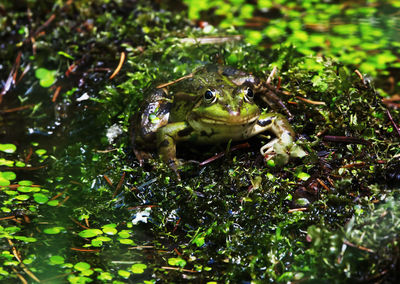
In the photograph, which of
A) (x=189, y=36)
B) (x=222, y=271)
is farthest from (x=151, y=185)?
(x=189, y=36)

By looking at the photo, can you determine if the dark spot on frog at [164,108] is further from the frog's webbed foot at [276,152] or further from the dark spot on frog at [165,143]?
the frog's webbed foot at [276,152]

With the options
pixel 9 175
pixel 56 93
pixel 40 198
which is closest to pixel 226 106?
pixel 40 198

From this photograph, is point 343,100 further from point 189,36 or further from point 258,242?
point 189,36

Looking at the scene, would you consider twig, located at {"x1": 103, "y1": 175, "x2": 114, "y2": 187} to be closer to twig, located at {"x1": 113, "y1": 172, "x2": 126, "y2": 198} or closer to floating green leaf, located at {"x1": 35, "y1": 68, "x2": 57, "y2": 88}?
twig, located at {"x1": 113, "y1": 172, "x2": 126, "y2": 198}

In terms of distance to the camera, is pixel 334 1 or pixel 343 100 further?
pixel 334 1

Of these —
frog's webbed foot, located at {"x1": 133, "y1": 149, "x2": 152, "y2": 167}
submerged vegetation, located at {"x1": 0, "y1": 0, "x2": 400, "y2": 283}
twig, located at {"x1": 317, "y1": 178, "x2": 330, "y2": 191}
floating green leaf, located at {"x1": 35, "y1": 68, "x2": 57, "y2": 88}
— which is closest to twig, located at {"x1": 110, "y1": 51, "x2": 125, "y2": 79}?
submerged vegetation, located at {"x1": 0, "y1": 0, "x2": 400, "y2": 283}

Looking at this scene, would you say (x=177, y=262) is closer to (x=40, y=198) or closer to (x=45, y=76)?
(x=40, y=198)
